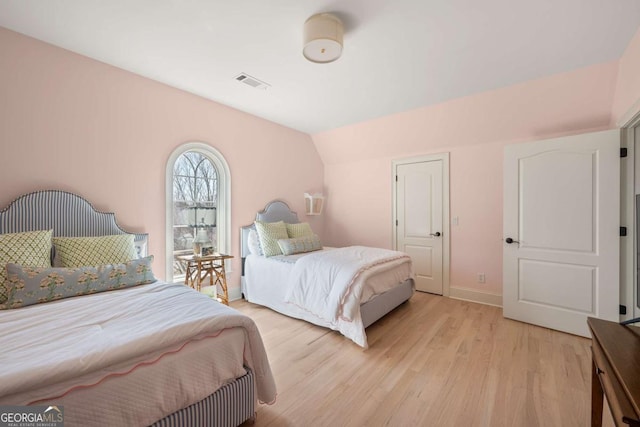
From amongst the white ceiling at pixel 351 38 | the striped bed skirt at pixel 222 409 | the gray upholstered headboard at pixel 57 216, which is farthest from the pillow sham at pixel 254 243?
the striped bed skirt at pixel 222 409

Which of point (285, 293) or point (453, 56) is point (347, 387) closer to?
point (285, 293)

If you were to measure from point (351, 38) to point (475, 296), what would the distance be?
342cm

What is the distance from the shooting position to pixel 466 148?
3633mm

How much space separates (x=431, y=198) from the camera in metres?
3.94

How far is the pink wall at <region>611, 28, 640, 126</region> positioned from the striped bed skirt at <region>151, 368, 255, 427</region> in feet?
Result: 11.3

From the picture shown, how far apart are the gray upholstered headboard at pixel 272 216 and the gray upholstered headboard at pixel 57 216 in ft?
4.67

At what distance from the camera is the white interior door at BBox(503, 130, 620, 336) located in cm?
247

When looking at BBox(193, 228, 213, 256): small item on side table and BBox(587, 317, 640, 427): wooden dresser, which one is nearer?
BBox(587, 317, 640, 427): wooden dresser

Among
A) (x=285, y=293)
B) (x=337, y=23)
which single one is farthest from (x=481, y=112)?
(x=285, y=293)

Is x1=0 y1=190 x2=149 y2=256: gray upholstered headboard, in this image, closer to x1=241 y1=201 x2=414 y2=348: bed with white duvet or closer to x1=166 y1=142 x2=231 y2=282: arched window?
x1=166 y1=142 x2=231 y2=282: arched window

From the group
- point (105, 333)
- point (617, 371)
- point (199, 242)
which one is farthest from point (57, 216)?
point (617, 371)

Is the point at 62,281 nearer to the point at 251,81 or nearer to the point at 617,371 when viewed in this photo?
the point at 251,81

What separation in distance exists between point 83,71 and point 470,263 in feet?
15.8

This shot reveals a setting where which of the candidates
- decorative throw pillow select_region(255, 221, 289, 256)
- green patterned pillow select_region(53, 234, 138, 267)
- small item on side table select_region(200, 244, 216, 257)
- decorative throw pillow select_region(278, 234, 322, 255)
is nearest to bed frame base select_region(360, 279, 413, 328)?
decorative throw pillow select_region(278, 234, 322, 255)
